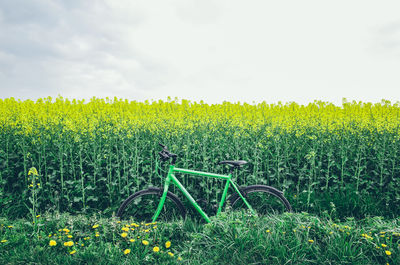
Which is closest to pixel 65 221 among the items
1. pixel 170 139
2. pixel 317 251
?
pixel 170 139

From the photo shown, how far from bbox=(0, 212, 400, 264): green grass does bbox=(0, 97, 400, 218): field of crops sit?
1.23m

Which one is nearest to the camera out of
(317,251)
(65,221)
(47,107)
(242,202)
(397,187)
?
(317,251)

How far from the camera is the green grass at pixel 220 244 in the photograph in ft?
11.4

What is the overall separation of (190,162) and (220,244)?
8.21 ft

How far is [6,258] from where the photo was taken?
3.62 metres

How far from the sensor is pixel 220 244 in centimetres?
355

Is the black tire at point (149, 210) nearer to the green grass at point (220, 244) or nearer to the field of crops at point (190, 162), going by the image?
the field of crops at point (190, 162)

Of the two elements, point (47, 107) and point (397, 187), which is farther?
point (47, 107)

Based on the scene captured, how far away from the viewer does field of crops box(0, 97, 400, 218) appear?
5504 mm

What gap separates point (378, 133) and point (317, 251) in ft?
15.6

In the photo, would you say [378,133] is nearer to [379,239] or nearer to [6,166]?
[379,239]

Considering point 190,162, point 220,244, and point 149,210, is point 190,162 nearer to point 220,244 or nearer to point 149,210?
point 149,210

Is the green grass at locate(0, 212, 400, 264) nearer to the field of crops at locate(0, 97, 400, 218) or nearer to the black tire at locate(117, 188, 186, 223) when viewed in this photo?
the black tire at locate(117, 188, 186, 223)

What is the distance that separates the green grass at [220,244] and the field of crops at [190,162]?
123cm
